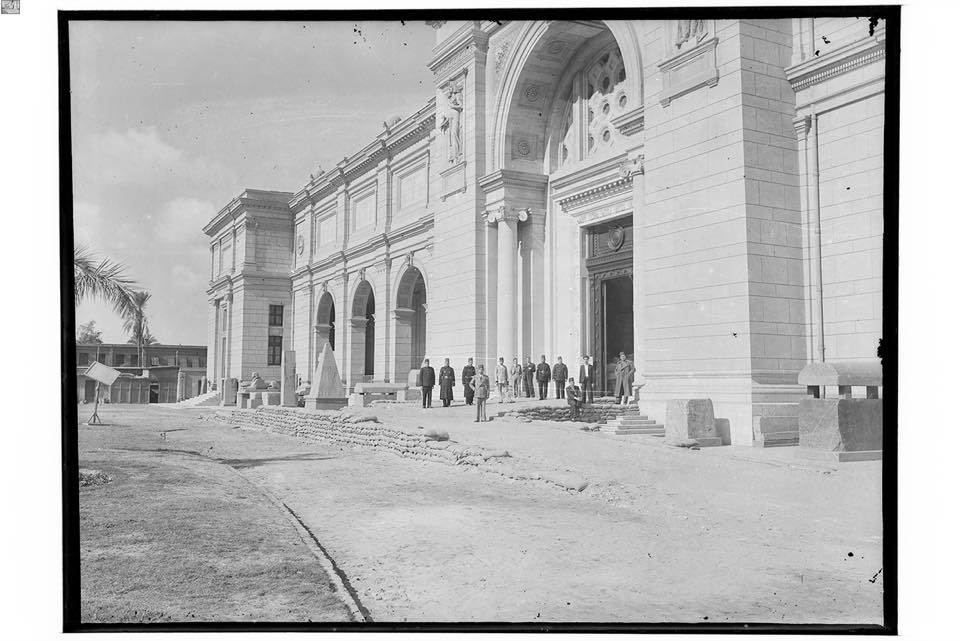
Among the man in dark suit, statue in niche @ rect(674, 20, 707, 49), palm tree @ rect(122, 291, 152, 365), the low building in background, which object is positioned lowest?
the man in dark suit

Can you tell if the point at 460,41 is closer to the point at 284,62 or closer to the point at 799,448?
the point at 284,62

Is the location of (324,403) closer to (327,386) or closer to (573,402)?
(327,386)

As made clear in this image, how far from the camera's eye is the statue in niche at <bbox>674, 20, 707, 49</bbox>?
9312 millimetres

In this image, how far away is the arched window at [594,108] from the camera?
47.9 ft

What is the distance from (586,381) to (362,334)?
186 inches

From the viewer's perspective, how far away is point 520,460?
7.08m

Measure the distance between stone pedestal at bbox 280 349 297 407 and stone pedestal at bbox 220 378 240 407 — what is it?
0.56 metres

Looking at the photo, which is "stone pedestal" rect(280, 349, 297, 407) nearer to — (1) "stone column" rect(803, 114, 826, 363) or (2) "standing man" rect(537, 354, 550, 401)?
(2) "standing man" rect(537, 354, 550, 401)

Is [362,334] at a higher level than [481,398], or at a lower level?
higher

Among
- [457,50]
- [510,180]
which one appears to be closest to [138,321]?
[457,50]

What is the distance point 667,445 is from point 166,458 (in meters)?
5.13

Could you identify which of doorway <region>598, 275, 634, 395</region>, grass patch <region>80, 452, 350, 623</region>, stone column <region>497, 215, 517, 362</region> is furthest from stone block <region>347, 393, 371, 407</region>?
doorway <region>598, 275, 634, 395</region>

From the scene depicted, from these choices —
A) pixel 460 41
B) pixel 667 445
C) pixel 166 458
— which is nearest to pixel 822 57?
pixel 460 41

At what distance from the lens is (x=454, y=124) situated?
45.2 feet
